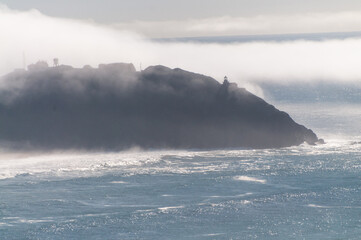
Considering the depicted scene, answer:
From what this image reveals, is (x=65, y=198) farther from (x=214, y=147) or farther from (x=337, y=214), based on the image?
(x=214, y=147)

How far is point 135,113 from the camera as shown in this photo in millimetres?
181250

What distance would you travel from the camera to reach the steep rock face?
172 metres

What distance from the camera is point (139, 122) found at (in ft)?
585

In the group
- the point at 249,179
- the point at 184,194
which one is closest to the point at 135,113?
the point at 249,179

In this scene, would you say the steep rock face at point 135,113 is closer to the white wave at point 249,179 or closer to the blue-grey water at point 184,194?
the blue-grey water at point 184,194

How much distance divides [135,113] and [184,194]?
64843mm

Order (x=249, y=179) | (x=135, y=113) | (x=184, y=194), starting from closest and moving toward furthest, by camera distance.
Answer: (x=184, y=194) < (x=249, y=179) < (x=135, y=113)

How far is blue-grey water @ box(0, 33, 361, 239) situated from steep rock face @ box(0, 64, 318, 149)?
889 centimetres

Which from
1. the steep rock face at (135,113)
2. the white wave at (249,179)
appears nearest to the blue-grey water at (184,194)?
the white wave at (249,179)

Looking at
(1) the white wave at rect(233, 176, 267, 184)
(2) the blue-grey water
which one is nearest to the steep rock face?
(2) the blue-grey water

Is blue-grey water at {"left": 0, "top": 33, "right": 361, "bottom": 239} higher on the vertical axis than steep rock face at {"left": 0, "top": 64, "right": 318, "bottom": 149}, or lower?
lower

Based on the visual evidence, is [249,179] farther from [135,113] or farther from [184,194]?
[135,113]

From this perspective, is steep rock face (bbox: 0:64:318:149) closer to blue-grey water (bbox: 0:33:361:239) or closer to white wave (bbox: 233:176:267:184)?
blue-grey water (bbox: 0:33:361:239)

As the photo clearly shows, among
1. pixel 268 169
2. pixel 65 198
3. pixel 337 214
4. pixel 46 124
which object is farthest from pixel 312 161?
pixel 46 124
